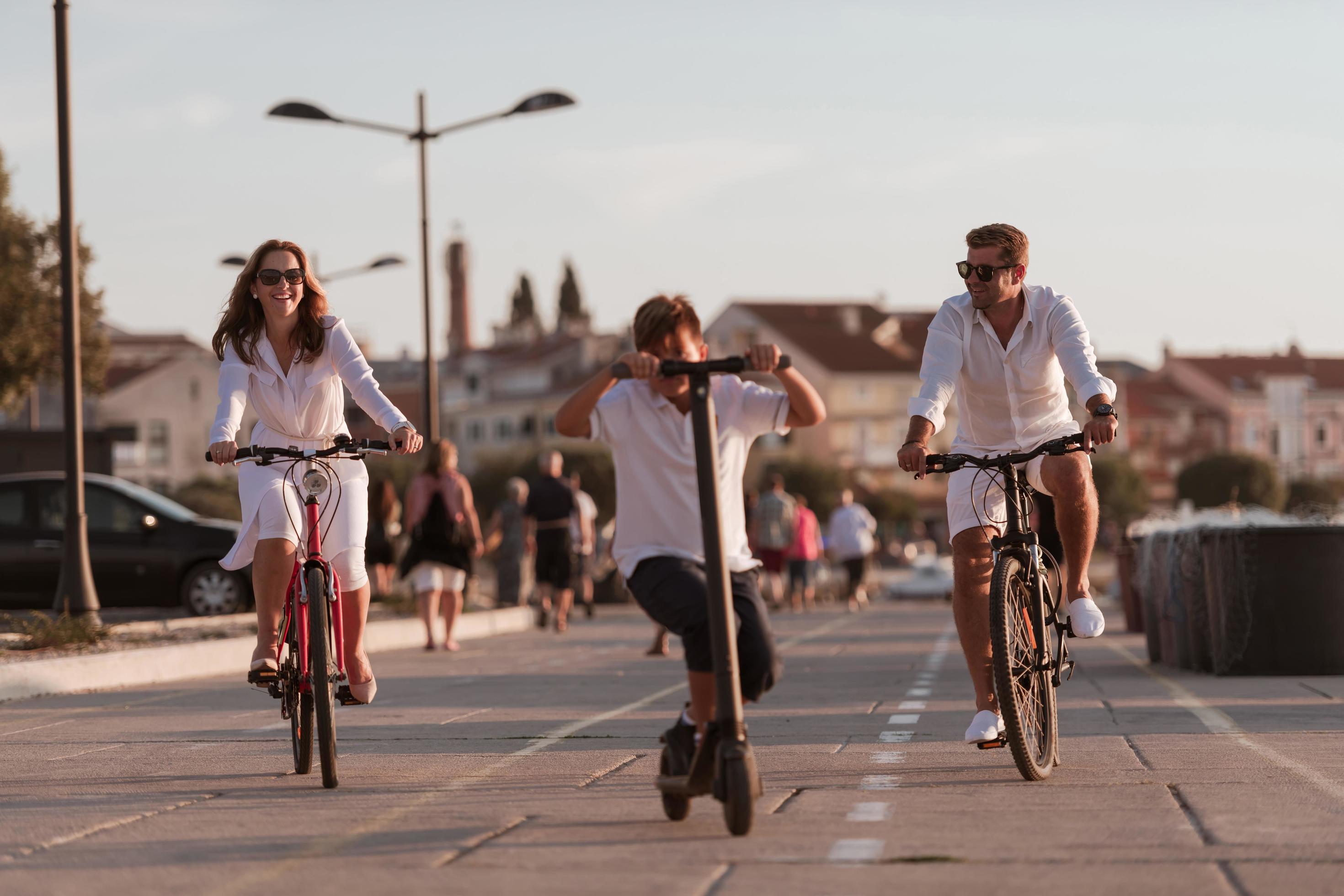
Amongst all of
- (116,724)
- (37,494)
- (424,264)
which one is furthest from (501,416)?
(116,724)

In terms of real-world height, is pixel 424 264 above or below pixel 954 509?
above

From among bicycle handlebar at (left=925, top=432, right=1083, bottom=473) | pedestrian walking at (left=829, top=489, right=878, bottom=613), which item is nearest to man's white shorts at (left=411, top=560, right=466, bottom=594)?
bicycle handlebar at (left=925, top=432, right=1083, bottom=473)

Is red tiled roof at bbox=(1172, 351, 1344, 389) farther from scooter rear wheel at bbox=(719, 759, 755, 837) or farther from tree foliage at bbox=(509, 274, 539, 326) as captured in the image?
scooter rear wheel at bbox=(719, 759, 755, 837)

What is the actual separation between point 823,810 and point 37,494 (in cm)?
1599

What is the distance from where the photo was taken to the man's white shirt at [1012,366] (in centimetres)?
729

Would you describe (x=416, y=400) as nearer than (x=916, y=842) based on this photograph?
No

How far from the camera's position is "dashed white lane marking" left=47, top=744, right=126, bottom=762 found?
27.0 ft

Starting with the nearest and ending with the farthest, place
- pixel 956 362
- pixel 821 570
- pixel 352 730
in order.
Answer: pixel 956 362 → pixel 352 730 → pixel 821 570

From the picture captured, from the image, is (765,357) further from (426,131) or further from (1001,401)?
(426,131)

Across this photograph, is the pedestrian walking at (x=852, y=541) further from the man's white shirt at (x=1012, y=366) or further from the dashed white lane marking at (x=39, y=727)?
the man's white shirt at (x=1012, y=366)

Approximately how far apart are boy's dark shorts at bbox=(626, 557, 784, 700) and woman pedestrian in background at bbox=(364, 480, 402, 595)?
54.3 ft

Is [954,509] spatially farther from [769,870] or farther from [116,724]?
[116,724]

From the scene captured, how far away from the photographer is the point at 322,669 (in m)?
7.07

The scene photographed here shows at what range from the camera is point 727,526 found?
591 cm
